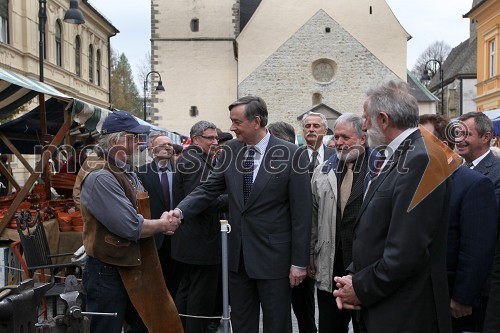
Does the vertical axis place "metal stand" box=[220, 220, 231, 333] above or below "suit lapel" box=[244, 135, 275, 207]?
below

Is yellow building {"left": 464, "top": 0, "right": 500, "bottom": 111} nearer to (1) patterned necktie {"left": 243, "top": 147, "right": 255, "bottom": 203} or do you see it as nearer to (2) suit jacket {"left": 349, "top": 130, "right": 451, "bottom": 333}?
(1) patterned necktie {"left": 243, "top": 147, "right": 255, "bottom": 203}

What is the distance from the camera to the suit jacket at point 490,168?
3857mm

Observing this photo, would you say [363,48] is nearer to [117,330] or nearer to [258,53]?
[258,53]

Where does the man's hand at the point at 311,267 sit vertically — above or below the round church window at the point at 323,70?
below

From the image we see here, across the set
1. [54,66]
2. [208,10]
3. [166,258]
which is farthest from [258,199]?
[208,10]

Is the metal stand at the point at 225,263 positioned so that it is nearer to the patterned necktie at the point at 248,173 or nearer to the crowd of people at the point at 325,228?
the crowd of people at the point at 325,228

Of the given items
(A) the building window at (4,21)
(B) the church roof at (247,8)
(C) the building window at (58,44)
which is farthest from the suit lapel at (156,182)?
(B) the church roof at (247,8)

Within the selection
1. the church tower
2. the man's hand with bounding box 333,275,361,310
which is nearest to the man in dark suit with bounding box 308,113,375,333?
the man's hand with bounding box 333,275,361,310

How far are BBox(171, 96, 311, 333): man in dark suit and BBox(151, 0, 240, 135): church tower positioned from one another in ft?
111

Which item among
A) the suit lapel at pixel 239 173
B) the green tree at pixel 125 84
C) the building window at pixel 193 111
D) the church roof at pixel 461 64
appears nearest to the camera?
the suit lapel at pixel 239 173

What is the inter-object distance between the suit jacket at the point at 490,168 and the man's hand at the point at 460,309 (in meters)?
0.95

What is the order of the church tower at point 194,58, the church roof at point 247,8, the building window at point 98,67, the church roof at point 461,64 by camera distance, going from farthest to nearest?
1. the church roof at point 461,64
2. the church roof at point 247,8
3. the church tower at point 194,58
4. the building window at point 98,67

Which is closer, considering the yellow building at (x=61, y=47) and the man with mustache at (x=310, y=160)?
the man with mustache at (x=310, y=160)

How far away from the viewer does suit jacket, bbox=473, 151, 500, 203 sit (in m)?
3.86
